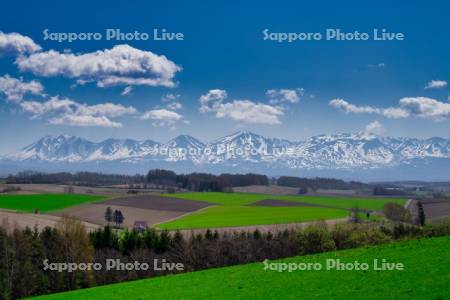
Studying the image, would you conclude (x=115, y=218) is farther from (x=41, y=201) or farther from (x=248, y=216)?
(x=41, y=201)

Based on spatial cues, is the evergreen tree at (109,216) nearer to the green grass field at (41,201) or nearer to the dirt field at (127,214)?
the dirt field at (127,214)

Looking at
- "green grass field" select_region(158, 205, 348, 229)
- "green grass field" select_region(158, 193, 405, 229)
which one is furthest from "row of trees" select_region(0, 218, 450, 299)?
"green grass field" select_region(158, 205, 348, 229)

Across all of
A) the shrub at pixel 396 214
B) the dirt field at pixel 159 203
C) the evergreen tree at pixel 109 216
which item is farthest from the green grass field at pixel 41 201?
the shrub at pixel 396 214

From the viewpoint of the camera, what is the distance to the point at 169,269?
59.0 metres

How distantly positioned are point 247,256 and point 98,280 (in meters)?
17.9

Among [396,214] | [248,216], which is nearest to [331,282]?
[248,216]

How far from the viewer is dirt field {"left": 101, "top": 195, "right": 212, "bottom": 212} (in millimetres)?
131375

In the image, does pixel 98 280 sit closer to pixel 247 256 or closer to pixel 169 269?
pixel 169 269

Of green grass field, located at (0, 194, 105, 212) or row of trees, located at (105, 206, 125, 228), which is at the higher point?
green grass field, located at (0, 194, 105, 212)

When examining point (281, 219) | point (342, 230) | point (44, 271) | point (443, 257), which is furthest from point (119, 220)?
point (443, 257)

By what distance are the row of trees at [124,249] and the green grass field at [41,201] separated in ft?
205

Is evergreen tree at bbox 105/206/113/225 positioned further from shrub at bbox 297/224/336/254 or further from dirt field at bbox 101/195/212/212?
shrub at bbox 297/224/336/254

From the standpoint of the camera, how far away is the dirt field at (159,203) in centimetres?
13138

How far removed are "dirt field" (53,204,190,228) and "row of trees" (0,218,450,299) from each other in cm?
3576
